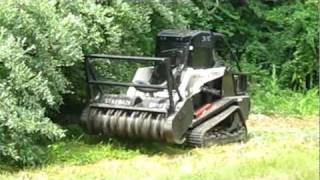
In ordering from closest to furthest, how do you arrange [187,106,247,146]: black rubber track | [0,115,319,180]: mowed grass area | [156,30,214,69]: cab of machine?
[0,115,319,180]: mowed grass area, [187,106,247,146]: black rubber track, [156,30,214,69]: cab of machine

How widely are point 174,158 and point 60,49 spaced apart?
4.97 feet

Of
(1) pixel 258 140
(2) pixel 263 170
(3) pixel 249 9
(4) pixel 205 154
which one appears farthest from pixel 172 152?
(3) pixel 249 9

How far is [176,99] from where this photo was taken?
708cm

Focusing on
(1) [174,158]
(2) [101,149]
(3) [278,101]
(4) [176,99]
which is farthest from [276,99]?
(2) [101,149]

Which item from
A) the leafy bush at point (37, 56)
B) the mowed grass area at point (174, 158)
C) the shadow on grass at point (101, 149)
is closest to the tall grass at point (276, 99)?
the mowed grass area at point (174, 158)

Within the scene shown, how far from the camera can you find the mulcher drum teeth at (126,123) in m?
6.87

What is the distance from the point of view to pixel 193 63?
7.74 metres

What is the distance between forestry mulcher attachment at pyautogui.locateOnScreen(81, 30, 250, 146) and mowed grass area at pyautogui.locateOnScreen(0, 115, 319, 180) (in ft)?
0.68

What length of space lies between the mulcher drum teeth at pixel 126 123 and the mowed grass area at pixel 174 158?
0.66 feet

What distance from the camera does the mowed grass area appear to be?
5039mm

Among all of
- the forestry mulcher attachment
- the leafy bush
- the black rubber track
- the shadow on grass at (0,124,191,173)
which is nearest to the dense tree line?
the leafy bush

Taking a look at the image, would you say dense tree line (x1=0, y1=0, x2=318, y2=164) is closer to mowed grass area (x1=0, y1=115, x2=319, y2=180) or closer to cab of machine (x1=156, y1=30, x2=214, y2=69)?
mowed grass area (x1=0, y1=115, x2=319, y2=180)

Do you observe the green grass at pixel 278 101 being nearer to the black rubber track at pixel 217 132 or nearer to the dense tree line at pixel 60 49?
the dense tree line at pixel 60 49

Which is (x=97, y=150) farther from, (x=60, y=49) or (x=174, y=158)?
(x=60, y=49)
